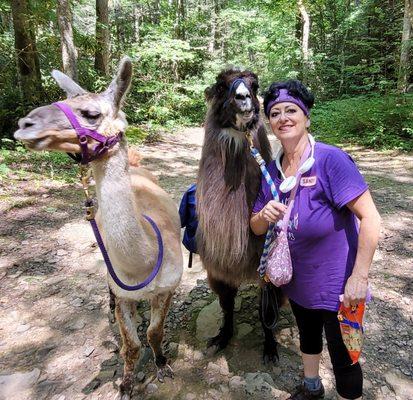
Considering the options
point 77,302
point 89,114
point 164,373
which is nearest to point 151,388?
point 164,373

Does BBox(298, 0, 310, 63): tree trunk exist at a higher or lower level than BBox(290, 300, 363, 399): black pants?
higher

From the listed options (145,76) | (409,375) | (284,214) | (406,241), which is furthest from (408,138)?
(145,76)

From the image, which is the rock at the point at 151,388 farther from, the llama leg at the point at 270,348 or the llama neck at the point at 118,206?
the llama neck at the point at 118,206

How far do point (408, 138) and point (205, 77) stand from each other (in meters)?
8.61

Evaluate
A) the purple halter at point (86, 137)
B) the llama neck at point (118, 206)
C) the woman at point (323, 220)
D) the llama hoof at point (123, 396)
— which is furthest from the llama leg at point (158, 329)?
the purple halter at point (86, 137)

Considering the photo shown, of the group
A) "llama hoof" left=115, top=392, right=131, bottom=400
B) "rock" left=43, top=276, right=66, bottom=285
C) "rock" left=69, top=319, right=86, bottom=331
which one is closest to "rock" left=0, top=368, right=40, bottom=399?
"rock" left=69, top=319, right=86, bottom=331

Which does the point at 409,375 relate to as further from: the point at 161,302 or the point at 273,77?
the point at 273,77

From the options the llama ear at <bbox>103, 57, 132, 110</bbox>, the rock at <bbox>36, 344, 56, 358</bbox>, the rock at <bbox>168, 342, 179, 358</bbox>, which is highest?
the llama ear at <bbox>103, 57, 132, 110</bbox>

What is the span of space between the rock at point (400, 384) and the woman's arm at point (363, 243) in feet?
3.63

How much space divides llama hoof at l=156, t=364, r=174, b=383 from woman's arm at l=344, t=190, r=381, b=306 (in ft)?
4.72

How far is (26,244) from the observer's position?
4.14m

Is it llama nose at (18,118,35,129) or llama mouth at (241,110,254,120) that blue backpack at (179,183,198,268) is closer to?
llama mouth at (241,110,254,120)

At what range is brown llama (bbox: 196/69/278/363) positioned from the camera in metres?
2.29

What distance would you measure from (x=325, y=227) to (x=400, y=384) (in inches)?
55.3
